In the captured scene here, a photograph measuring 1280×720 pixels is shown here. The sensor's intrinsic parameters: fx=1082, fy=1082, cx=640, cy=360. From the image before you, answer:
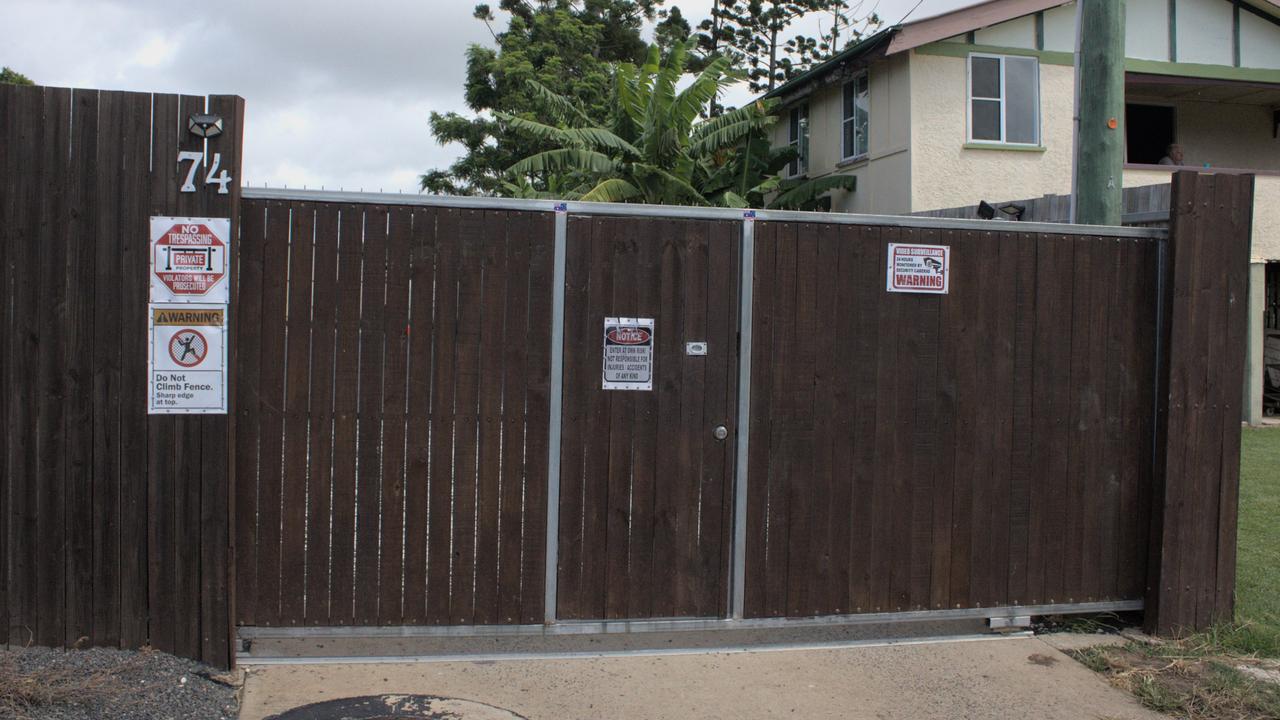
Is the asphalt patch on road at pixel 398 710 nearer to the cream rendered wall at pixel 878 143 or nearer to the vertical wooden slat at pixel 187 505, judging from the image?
the vertical wooden slat at pixel 187 505

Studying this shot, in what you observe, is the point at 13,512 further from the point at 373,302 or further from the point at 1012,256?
the point at 1012,256

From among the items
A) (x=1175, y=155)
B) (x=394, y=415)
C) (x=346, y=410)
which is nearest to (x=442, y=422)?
(x=394, y=415)

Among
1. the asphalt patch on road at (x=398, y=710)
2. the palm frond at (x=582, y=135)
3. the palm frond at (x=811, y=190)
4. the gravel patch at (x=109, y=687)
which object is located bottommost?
the asphalt patch on road at (x=398, y=710)

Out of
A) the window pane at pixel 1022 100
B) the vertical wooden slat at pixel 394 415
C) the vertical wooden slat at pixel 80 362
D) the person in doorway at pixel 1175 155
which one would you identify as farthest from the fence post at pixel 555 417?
the person in doorway at pixel 1175 155

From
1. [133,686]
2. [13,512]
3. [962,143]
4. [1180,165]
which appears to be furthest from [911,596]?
[1180,165]

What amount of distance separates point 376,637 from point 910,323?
3.15 metres

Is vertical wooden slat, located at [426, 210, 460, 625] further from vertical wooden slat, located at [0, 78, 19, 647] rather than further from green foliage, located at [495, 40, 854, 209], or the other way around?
green foliage, located at [495, 40, 854, 209]

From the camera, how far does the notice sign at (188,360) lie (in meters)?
4.84

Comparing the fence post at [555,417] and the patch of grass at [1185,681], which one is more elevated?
the fence post at [555,417]

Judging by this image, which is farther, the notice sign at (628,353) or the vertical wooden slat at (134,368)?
the notice sign at (628,353)

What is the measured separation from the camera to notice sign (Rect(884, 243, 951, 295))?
566 centimetres

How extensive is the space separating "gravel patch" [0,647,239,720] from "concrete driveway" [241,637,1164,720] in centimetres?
19

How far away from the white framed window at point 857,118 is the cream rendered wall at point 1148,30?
15.2ft

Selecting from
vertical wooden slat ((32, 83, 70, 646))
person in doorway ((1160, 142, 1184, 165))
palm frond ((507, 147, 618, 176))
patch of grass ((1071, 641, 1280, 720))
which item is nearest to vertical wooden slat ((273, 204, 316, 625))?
vertical wooden slat ((32, 83, 70, 646))
